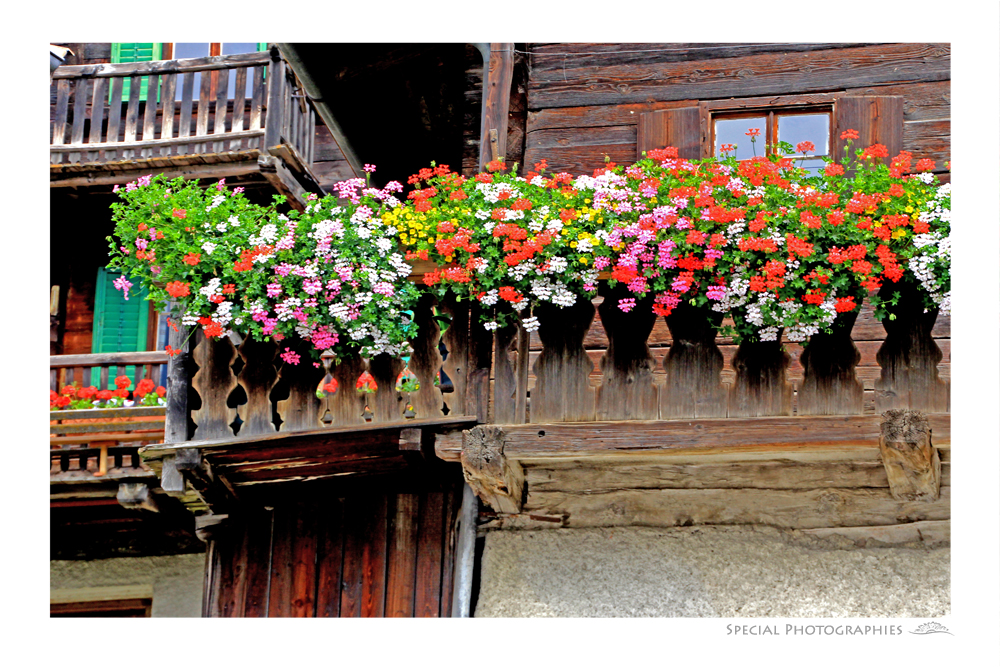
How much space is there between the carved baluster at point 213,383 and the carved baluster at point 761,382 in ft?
8.00

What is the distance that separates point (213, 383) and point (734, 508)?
2.65 metres

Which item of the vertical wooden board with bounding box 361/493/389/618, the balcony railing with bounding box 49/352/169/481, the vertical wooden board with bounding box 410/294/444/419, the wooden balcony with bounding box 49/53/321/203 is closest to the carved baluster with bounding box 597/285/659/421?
the vertical wooden board with bounding box 410/294/444/419

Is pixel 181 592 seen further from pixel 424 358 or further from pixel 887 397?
pixel 887 397

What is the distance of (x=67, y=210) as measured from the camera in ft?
33.3

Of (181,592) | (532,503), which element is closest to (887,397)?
(532,503)

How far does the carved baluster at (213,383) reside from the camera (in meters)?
6.47

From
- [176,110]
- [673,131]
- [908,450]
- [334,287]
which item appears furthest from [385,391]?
[176,110]

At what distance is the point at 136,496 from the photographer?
824 centimetres

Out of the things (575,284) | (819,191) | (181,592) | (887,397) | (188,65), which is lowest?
(181,592)

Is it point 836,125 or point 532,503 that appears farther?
point 836,125

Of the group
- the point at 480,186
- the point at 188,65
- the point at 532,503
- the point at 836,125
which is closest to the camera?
the point at 480,186

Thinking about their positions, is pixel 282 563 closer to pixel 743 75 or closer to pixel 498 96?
pixel 498 96

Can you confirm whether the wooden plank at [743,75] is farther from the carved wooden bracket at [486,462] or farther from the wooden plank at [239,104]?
the carved wooden bracket at [486,462]
